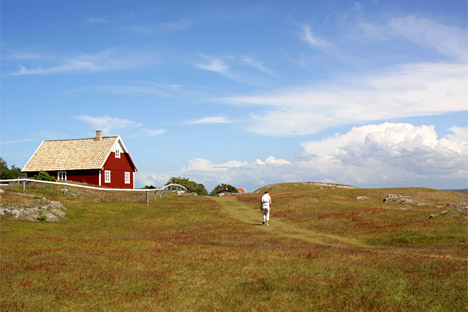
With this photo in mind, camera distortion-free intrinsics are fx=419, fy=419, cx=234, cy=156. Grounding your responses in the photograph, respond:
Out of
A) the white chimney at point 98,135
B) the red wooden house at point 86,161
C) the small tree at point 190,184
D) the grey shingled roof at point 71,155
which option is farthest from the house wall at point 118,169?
the small tree at point 190,184

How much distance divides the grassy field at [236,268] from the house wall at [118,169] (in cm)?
3964

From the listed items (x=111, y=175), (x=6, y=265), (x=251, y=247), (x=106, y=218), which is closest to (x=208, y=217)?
(x=106, y=218)

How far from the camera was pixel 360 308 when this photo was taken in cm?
1191

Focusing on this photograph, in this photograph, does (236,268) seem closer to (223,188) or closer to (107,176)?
(107,176)

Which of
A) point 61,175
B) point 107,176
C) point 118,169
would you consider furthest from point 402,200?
point 61,175

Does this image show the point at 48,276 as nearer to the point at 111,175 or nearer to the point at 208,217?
the point at 208,217

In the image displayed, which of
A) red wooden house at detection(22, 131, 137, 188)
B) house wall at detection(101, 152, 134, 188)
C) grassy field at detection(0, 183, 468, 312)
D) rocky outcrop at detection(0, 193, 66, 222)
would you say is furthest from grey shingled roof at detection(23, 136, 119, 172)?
grassy field at detection(0, 183, 468, 312)

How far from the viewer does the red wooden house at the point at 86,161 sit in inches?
2729

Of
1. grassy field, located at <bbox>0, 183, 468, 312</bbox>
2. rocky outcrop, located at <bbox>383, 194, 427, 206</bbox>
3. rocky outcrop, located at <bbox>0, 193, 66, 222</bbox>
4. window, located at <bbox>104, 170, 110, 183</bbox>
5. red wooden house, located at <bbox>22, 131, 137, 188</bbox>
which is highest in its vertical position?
red wooden house, located at <bbox>22, 131, 137, 188</bbox>

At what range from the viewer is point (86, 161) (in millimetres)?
69938

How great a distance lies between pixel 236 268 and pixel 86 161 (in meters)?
59.2

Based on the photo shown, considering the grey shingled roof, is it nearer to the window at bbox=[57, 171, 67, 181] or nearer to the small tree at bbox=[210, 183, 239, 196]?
the window at bbox=[57, 171, 67, 181]

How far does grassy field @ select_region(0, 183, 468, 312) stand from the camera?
12.3m

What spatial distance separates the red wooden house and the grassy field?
3869cm
